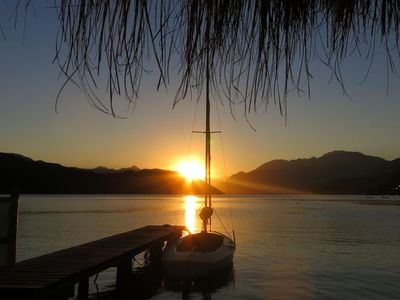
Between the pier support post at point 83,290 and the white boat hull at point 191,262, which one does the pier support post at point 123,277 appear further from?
the white boat hull at point 191,262

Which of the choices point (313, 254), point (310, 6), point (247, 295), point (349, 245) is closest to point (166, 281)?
point (247, 295)

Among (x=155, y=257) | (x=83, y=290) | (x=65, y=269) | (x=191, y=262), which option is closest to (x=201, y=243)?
(x=191, y=262)

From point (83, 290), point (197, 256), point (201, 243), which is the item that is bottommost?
point (83, 290)

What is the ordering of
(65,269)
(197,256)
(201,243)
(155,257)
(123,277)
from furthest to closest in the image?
(155,257) < (201,243) < (197,256) < (123,277) < (65,269)

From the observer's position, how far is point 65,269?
11023 millimetres

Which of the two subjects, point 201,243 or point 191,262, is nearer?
point 191,262

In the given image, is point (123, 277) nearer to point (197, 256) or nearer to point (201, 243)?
point (197, 256)

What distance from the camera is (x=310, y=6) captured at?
168 centimetres

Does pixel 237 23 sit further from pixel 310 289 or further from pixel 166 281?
pixel 310 289

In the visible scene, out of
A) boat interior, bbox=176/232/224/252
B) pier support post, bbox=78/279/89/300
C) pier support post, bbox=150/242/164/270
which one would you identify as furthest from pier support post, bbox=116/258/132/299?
pier support post, bbox=150/242/164/270

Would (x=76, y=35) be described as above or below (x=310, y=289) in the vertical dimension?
above

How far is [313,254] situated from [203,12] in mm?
39788

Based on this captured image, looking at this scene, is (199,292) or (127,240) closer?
(127,240)

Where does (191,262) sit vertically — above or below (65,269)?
below
